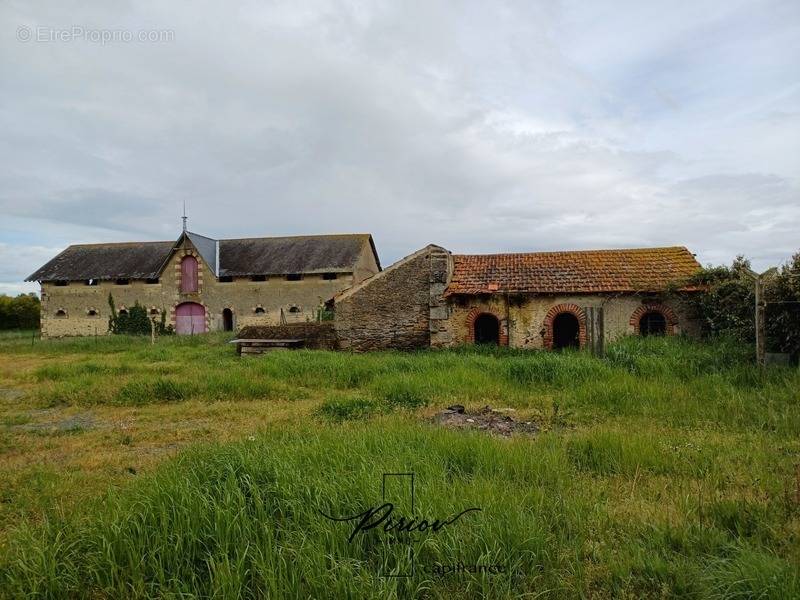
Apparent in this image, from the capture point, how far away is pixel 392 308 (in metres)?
16.4

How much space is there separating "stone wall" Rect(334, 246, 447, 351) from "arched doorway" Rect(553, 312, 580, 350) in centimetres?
430

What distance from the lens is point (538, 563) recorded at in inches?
123

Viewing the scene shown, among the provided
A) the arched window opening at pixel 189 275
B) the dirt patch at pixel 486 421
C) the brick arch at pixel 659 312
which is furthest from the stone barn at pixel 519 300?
the arched window opening at pixel 189 275

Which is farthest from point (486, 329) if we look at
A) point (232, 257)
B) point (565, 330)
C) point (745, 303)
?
point (232, 257)

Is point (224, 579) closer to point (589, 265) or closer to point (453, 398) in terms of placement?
point (453, 398)

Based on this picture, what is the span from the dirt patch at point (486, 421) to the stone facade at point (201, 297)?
71.3 ft

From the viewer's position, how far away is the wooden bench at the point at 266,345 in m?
15.9

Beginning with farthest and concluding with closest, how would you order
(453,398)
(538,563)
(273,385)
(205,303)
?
(205,303), (273,385), (453,398), (538,563)

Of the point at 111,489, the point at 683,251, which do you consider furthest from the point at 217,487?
the point at 683,251

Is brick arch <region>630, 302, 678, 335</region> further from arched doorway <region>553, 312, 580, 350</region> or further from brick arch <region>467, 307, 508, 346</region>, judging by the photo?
brick arch <region>467, 307, 508, 346</region>

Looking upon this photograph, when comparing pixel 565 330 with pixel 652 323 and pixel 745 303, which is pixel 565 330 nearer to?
pixel 652 323

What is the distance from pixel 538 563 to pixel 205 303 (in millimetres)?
30015

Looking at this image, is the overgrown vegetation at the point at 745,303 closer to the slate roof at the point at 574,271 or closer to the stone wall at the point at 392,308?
the slate roof at the point at 574,271

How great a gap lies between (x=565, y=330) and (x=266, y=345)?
10.1 meters
